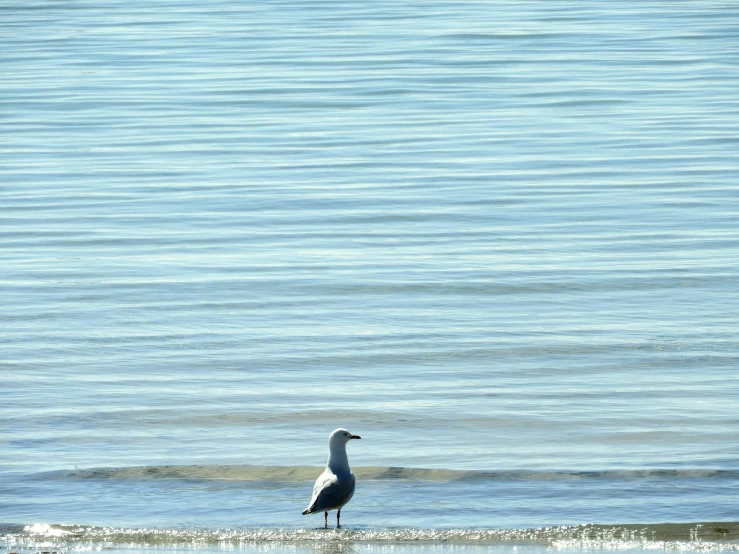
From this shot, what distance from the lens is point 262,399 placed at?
10.7m

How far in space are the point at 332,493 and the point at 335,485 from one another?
0.18ft

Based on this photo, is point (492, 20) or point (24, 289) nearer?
point (24, 289)

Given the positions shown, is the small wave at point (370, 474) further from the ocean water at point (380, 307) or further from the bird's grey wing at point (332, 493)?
the bird's grey wing at point (332, 493)

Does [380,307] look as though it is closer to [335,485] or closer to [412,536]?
[335,485]

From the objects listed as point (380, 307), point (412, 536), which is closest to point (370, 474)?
point (412, 536)

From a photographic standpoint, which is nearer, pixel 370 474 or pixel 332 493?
pixel 332 493

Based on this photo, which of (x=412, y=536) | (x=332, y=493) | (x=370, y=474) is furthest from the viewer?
(x=370, y=474)

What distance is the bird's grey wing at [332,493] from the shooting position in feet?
25.7

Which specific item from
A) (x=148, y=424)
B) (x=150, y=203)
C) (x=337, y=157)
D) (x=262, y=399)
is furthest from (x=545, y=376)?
(x=337, y=157)

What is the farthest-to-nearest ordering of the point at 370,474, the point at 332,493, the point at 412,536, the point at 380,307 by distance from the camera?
1. the point at 380,307
2. the point at 370,474
3. the point at 332,493
4. the point at 412,536

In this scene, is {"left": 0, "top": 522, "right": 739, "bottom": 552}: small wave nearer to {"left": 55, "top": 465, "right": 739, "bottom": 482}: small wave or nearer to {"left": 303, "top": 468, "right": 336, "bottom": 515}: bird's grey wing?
{"left": 303, "top": 468, "right": 336, "bottom": 515}: bird's grey wing

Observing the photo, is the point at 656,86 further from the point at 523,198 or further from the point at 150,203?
the point at 150,203

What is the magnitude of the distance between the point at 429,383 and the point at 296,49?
889 inches

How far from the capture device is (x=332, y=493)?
789 cm
